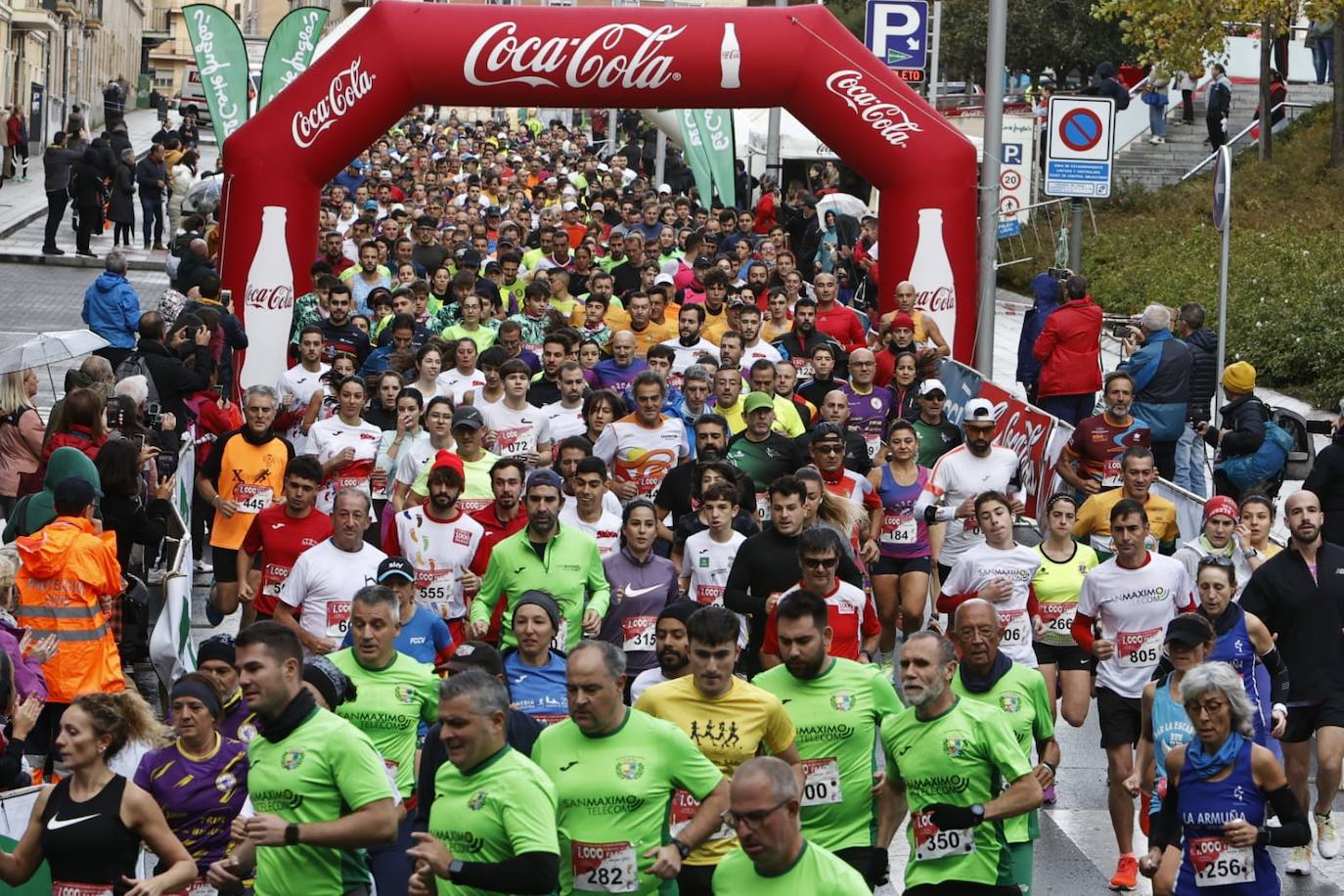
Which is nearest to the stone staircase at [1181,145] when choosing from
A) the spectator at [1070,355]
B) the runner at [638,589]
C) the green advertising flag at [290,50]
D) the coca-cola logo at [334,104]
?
the green advertising flag at [290,50]

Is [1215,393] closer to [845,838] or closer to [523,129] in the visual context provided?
[845,838]

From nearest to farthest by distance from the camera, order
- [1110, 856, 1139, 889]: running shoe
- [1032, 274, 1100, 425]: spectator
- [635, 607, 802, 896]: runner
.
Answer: [635, 607, 802, 896]: runner
[1110, 856, 1139, 889]: running shoe
[1032, 274, 1100, 425]: spectator

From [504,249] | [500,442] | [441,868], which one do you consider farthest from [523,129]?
[441,868]

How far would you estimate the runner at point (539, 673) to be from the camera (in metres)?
8.57

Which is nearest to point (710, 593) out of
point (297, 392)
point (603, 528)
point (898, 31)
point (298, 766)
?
point (603, 528)

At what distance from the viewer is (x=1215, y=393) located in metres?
17.7

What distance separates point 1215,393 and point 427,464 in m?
7.97

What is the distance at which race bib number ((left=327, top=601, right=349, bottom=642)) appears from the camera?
388 inches

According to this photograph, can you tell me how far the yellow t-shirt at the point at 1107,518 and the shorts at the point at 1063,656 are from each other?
4.01 feet

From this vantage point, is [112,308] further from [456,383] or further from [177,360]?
[456,383]

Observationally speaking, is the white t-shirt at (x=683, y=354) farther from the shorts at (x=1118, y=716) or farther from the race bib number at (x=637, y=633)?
the shorts at (x=1118, y=716)

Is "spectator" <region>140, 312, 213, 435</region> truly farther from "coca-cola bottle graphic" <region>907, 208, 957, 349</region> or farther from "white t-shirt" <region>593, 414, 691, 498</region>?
"coca-cola bottle graphic" <region>907, 208, 957, 349</region>

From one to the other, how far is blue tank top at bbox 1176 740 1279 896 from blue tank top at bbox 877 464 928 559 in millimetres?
5081

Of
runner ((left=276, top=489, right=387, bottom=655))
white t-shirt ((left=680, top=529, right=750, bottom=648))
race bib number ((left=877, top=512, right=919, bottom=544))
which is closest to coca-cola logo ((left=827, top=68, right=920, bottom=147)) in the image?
race bib number ((left=877, top=512, right=919, bottom=544))
